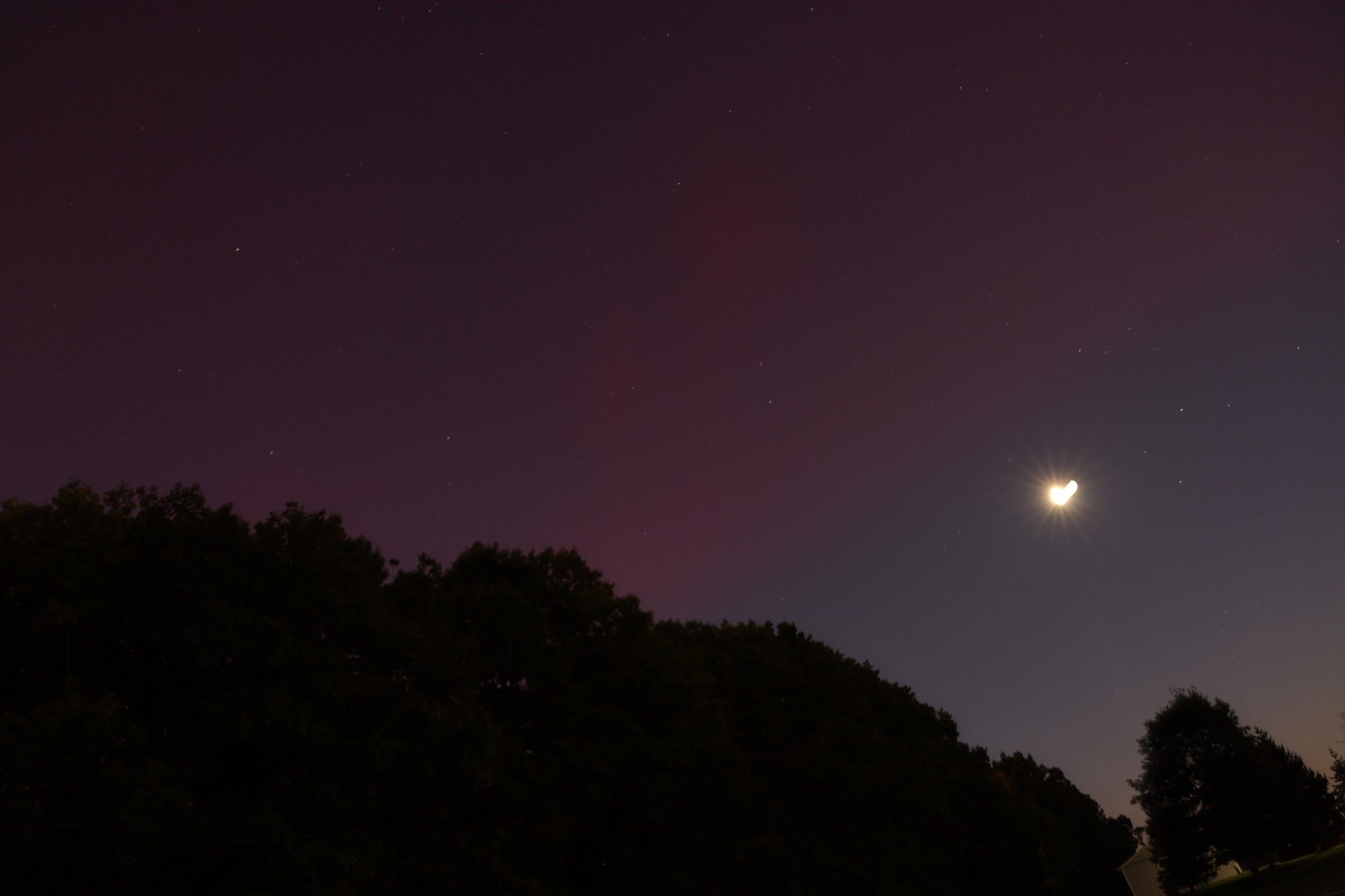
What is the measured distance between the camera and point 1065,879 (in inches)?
2817

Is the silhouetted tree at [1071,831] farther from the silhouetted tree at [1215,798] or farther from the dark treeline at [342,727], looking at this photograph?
the dark treeline at [342,727]

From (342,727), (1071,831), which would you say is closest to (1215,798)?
(1071,831)

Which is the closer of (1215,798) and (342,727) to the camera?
(342,727)

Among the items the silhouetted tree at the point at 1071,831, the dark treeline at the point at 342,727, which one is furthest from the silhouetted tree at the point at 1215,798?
the dark treeline at the point at 342,727

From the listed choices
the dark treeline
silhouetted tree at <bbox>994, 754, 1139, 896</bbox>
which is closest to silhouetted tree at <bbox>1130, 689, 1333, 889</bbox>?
silhouetted tree at <bbox>994, 754, 1139, 896</bbox>

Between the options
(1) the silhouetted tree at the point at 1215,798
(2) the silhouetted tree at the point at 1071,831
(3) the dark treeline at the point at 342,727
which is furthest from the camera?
(2) the silhouetted tree at the point at 1071,831

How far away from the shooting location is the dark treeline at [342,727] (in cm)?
1803

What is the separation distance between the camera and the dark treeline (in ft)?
59.2

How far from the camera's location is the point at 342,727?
22.3 metres

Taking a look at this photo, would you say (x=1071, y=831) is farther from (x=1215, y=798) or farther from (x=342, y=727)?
(x=342, y=727)

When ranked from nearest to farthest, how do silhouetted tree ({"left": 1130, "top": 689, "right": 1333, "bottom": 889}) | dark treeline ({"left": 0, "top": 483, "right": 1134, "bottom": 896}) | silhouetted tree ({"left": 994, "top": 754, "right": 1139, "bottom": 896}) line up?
dark treeline ({"left": 0, "top": 483, "right": 1134, "bottom": 896}) → silhouetted tree ({"left": 1130, "top": 689, "right": 1333, "bottom": 889}) → silhouetted tree ({"left": 994, "top": 754, "right": 1139, "bottom": 896})

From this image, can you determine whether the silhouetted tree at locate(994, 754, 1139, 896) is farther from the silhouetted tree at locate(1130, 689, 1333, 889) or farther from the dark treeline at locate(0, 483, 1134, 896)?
the dark treeline at locate(0, 483, 1134, 896)

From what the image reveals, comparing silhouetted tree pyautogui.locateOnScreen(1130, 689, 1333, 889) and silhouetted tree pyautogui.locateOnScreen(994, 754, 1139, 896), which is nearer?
silhouetted tree pyautogui.locateOnScreen(1130, 689, 1333, 889)

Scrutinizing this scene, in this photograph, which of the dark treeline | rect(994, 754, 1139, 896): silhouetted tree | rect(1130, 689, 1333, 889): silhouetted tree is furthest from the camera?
rect(994, 754, 1139, 896): silhouetted tree
